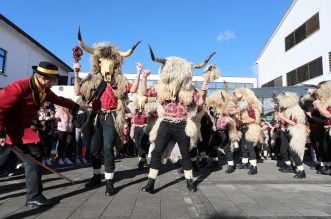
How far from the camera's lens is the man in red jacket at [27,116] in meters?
3.72

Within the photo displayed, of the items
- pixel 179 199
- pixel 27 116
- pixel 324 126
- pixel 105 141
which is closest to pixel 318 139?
pixel 324 126

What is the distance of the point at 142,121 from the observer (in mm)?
8266

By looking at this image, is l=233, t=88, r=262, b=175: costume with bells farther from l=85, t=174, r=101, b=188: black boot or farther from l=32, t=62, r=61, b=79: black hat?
l=32, t=62, r=61, b=79: black hat

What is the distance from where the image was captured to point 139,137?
26.6ft

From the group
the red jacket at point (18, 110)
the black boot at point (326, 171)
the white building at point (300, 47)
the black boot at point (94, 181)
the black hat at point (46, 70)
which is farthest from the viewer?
the white building at point (300, 47)

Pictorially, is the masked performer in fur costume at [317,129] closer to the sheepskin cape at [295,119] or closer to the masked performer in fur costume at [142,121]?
the sheepskin cape at [295,119]

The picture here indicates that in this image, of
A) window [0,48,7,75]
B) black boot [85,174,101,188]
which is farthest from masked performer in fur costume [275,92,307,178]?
window [0,48,7,75]

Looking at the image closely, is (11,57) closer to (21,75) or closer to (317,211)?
(21,75)

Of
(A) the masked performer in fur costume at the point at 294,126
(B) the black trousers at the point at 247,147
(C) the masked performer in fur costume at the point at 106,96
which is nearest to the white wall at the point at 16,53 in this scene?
(C) the masked performer in fur costume at the point at 106,96

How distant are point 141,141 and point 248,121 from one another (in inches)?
108

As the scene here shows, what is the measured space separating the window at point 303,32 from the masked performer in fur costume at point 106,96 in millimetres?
18075

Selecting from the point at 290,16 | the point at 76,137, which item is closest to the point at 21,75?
the point at 76,137

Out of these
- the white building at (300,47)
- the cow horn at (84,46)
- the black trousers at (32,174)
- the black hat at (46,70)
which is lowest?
the black trousers at (32,174)

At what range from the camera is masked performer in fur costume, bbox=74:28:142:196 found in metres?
4.79
